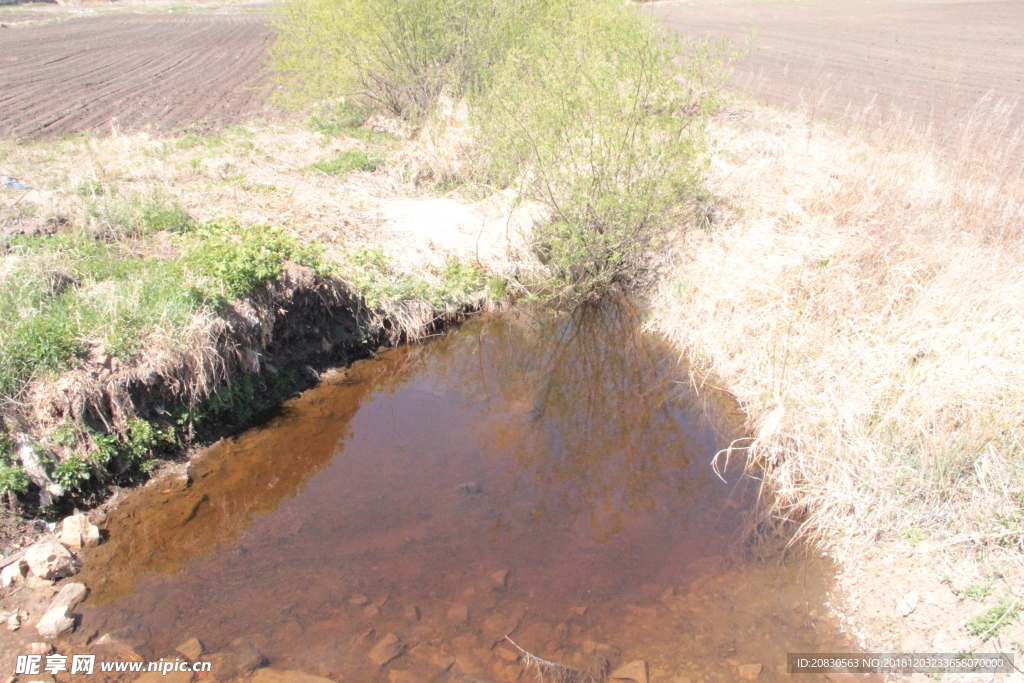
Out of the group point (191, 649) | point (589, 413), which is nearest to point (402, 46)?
point (589, 413)

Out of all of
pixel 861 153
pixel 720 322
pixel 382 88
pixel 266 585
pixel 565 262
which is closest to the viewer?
pixel 266 585

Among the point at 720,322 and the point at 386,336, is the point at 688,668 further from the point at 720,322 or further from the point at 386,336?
the point at 386,336

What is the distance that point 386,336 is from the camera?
8.02 metres

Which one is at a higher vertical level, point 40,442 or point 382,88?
point 382,88

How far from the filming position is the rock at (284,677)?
3.97 metres

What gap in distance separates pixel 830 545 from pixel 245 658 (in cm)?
396

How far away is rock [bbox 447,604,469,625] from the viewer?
444 cm

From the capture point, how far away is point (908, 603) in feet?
14.5

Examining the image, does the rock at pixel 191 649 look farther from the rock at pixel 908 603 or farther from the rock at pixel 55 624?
the rock at pixel 908 603

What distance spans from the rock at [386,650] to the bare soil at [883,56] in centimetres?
871

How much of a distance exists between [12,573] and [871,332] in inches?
274

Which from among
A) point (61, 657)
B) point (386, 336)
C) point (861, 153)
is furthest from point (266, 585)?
point (861, 153)

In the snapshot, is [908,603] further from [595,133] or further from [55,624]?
[595,133]

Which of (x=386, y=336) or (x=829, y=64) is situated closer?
(x=386, y=336)
